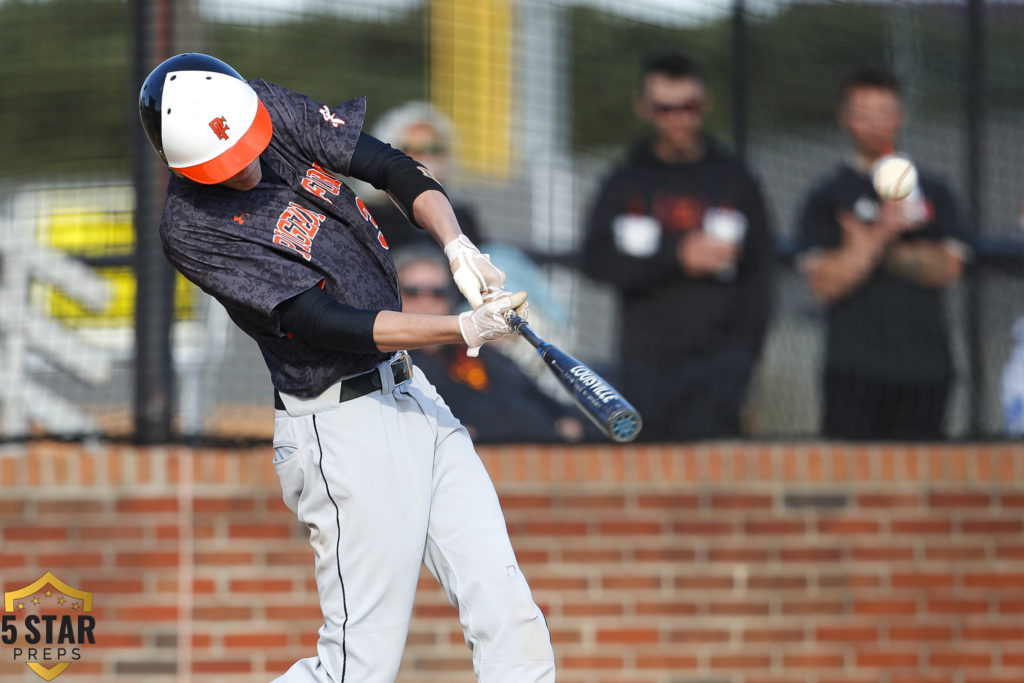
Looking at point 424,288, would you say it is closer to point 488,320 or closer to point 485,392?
point 485,392

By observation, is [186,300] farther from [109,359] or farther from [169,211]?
[169,211]

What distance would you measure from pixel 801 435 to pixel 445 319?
2.70 metres

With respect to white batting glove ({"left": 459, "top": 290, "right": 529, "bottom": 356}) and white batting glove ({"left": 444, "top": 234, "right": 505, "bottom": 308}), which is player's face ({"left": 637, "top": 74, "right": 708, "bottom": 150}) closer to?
white batting glove ({"left": 444, "top": 234, "right": 505, "bottom": 308})

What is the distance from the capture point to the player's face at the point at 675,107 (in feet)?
17.4

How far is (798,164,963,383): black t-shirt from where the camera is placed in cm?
546

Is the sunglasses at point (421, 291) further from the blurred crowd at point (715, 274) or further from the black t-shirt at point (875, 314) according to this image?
the black t-shirt at point (875, 314)

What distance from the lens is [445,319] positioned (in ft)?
10.4

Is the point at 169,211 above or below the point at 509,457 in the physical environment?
above

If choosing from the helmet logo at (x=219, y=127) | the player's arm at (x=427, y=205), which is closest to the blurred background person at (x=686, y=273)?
the player's arm at (x=427, y=205)

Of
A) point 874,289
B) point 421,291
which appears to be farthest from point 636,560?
point 874,289

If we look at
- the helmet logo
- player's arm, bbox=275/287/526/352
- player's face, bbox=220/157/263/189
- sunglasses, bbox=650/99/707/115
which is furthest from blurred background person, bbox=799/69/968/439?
the helmet logo

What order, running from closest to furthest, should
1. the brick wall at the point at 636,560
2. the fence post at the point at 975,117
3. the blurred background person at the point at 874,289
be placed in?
the brick wall at the point at 636,560, the blurred background person at the point at 874,289, the fence post at the point at 975,117

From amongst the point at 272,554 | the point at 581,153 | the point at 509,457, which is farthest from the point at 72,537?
the point at 581,153

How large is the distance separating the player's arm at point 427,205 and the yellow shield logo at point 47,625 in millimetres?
2389
